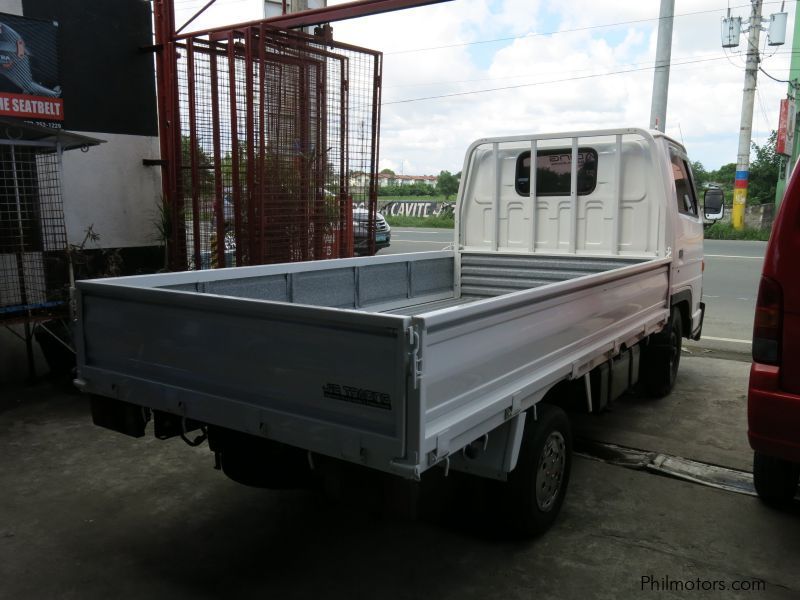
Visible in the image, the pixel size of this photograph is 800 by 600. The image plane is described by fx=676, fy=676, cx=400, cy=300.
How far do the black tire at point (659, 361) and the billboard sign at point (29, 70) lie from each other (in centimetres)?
614

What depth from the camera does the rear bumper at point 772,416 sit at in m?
3.21

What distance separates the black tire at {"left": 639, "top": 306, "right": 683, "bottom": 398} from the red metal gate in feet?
10.5

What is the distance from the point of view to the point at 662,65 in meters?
11.1

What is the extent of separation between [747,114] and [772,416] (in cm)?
2540

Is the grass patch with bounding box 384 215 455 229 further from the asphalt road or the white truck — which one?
the white truck

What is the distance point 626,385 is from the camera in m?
5.00

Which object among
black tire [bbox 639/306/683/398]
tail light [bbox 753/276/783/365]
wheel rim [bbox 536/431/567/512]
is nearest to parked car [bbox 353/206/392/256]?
black tire [bbox 639/306/683/398]

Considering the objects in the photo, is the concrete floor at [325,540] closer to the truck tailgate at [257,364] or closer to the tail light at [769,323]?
the truck tailgate at [257,364]

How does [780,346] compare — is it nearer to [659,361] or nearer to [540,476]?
[540,476]

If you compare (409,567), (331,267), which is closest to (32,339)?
(331,267)

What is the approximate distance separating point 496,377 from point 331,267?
7.11ft

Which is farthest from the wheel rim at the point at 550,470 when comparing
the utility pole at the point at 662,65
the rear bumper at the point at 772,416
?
the utility pole at the point at 662,65

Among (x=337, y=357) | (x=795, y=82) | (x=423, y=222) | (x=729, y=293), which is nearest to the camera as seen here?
(x=337, y=357)

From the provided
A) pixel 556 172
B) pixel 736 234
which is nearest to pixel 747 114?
pixel 736 234
